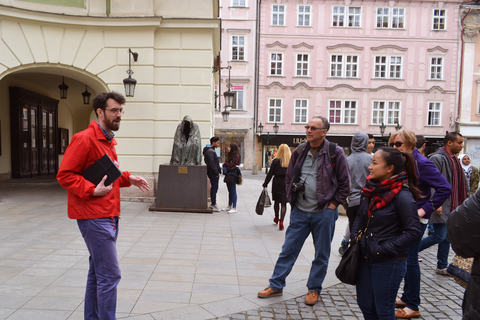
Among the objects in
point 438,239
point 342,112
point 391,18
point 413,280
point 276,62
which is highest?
point 391,18

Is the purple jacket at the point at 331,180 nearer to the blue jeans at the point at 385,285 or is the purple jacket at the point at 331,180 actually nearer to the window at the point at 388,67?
the blue jeans at the point at 385,285

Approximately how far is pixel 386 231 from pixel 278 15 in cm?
3013

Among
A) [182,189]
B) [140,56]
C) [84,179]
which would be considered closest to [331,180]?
[84,179]

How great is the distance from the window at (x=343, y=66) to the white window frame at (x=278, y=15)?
5.18 m

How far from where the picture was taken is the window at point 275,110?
30.2 metres

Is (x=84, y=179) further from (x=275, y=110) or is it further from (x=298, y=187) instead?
(x=275, y=110)

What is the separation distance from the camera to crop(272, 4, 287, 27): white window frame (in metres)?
29.8

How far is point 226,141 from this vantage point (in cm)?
3089

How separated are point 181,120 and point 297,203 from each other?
6.69 m

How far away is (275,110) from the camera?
30.3 meters

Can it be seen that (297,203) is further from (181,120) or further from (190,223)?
(181,120)

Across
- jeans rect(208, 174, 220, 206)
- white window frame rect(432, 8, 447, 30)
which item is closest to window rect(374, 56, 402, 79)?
white window frame rect(432, 8, 447, 30)

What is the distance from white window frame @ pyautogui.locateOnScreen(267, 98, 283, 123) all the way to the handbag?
28448 millimetres

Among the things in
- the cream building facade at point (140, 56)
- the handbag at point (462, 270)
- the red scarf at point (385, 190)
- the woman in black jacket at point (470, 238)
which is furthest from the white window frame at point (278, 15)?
the woman in black jacket at point (470, 238)
